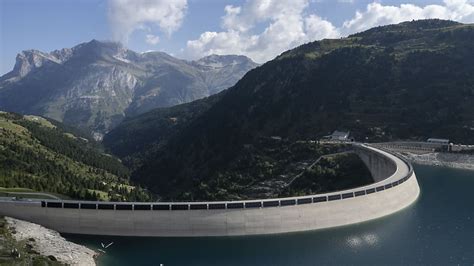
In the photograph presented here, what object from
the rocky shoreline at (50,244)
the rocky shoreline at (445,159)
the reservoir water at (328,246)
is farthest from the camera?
the rocky shoreline at (445,159)

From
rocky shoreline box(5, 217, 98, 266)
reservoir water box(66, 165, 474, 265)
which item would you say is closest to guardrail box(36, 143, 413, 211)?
reservoir water box(66, 165, 474, 265)

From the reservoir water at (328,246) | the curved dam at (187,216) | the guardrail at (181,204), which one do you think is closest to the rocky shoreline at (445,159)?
the reservoir water at (328,246)

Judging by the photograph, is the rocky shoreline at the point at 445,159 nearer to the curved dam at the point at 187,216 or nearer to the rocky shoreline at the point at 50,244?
the curved dam at the point at 187,216

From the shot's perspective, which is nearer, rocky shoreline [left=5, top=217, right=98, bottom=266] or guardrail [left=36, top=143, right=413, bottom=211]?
rocky shoreline [left=5, top=217, right=98, bottom=266]

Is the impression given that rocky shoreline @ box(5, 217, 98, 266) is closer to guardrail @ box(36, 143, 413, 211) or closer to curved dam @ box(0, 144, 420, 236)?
curved dam @ box(0, 144, 420, 236)

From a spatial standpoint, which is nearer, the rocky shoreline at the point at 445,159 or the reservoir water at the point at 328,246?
the reservoir water at the point at 328,246
